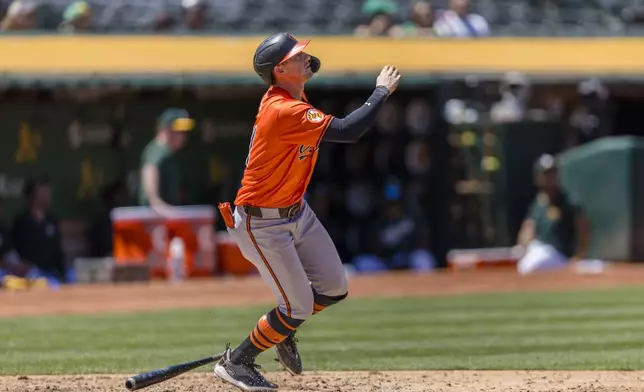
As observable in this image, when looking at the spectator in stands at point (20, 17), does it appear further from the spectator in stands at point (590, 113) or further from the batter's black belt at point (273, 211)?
the batter's black belt at point (273, 211)

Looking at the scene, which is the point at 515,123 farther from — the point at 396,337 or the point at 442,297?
the point at 396,337

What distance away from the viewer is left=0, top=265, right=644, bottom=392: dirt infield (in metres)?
6.96

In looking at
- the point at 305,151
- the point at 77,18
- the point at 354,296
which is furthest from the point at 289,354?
the point at 77,18

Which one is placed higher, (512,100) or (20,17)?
(20,17)

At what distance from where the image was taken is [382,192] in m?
15.5

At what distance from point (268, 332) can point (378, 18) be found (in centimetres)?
1003

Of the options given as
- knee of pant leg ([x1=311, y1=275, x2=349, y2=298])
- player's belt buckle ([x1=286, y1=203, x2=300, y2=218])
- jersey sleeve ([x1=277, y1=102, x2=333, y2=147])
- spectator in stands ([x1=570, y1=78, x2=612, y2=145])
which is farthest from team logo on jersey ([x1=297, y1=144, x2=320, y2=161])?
spectator in stands ([x1=570, y1=78, x2=612, y2=145])

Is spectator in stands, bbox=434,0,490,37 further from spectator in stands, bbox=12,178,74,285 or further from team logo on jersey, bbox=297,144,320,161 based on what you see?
team logo on jersey, bbox=297,144,320,161

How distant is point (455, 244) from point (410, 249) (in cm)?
85

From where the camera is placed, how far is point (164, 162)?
13.6 m

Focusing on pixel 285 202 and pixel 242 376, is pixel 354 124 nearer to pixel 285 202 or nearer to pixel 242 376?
pixel 285 202

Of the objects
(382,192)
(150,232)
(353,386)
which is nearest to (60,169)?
(150,232)

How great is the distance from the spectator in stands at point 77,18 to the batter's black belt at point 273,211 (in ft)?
29.8

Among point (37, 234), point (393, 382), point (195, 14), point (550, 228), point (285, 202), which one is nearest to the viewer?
point (285, 202)
